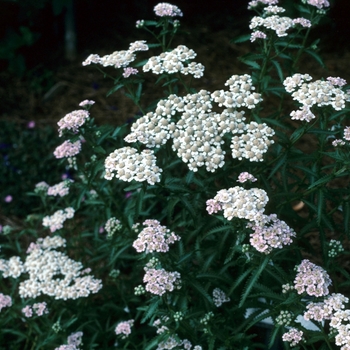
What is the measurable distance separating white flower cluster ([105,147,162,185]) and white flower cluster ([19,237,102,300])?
954 millimetres

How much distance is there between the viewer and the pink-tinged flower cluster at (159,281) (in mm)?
2762

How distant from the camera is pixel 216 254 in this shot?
129 inches

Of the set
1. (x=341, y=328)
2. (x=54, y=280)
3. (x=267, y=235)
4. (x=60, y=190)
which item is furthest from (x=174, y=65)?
(x=341, y=328)

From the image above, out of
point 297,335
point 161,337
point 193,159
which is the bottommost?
point 161,337

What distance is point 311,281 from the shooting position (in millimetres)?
2633

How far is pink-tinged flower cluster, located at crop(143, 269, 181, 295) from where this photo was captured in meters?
2.76

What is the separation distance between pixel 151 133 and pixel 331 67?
466cm

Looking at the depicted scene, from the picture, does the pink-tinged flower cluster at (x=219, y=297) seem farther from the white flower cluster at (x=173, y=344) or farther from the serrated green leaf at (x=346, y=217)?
the serrated green leaf at (x=346, y=217)

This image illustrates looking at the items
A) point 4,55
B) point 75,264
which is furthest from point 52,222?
point 4,55

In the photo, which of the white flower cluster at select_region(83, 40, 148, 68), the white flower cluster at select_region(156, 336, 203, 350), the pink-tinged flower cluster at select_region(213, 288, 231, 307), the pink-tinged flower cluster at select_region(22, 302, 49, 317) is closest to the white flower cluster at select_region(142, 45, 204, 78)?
→ the white flower cluster at select_region(83, 40, 148, 68)

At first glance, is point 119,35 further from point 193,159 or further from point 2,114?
point 193,159

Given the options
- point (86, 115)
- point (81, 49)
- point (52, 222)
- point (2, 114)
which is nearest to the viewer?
point (86, 115)

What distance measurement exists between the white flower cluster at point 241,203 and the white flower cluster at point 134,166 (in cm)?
35

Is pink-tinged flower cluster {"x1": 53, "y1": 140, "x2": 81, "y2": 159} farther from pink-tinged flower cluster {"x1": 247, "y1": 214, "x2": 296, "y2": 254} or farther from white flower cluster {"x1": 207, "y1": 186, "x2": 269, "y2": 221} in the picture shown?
pink-tinged flower cluster {"x1": 247, "y1": 214, "x2": 296, "y2": 254}
